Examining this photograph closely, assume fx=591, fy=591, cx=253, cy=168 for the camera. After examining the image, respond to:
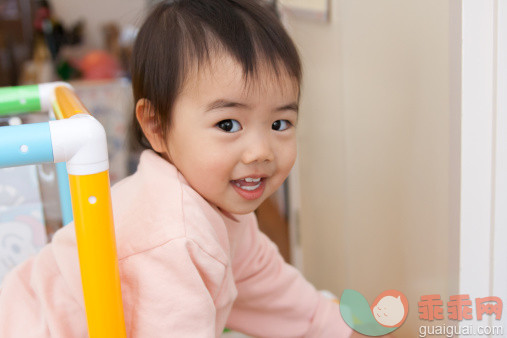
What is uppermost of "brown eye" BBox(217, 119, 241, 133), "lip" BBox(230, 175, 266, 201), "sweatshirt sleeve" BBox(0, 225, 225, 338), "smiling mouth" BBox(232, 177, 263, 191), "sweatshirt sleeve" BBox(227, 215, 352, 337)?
"brown eye" BBox(217, 119, 241, 133)

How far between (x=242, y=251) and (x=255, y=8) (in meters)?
0.39

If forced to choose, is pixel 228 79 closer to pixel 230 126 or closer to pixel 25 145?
pixel 230 126

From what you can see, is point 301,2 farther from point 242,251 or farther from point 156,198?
point 156,198

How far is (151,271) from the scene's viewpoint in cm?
67

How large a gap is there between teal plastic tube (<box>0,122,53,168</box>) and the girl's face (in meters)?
0.24

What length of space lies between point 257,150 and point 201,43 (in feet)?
0.49

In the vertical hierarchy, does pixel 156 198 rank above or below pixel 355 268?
above

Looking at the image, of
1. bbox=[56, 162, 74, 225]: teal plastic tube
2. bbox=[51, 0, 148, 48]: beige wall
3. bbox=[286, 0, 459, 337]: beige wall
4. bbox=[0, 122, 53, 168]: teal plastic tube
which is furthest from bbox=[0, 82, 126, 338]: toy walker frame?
bbox=[51, 0, 148, 48]: beige wall

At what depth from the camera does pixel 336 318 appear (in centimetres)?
95

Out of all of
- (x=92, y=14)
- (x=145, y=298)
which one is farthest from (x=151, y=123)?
(x=92, y=14)

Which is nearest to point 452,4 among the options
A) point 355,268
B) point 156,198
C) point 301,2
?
point 156,198

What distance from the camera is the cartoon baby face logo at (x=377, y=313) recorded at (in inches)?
32.9

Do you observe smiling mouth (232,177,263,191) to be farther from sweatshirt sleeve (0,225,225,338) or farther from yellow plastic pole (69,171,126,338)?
yellow plastic pole (69,171,126,338)

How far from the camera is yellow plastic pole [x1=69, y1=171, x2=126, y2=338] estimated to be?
53 cm
